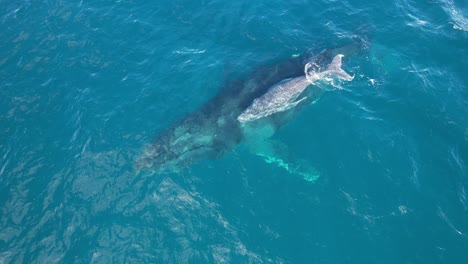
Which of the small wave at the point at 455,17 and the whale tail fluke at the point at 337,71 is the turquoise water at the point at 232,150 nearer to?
the small wave at the point at 455,17

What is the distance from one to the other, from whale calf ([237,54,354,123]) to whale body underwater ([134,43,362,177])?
0.34m

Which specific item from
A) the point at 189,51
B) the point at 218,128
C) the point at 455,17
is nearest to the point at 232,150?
the point at 218,128

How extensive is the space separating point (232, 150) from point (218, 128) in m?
2.27

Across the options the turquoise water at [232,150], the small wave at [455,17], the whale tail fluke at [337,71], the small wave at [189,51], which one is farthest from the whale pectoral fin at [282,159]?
the small wave at [455,17]

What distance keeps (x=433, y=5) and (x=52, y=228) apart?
138 feet

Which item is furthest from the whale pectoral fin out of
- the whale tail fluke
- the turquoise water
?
the whale tail fluke

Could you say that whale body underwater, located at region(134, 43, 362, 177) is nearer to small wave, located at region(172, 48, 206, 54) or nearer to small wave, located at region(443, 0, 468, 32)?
small wave, located at region(172, 48, 206, 54)

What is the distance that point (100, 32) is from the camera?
34.9 metres

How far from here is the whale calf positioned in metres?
27.6

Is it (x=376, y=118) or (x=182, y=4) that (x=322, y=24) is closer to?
(x=376, y=118)

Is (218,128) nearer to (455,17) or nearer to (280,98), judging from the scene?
(280,98)

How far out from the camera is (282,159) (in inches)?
1012

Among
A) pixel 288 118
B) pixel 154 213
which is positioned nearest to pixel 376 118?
pixel 288 118

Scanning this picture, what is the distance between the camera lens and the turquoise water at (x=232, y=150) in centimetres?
2202
